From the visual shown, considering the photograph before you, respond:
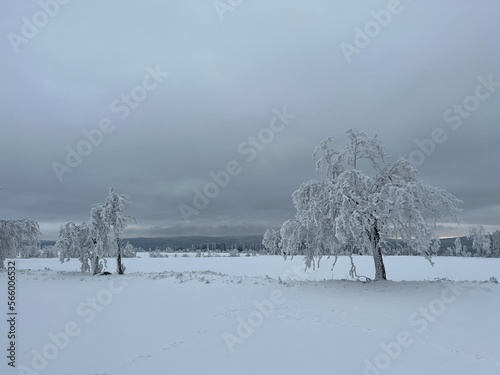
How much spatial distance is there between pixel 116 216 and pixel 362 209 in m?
20.1

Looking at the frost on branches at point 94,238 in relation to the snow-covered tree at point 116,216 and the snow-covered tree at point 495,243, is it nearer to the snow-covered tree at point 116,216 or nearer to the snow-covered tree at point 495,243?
the snow-covered tree at point 116,216

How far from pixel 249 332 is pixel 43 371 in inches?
231

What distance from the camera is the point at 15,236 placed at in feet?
91.9

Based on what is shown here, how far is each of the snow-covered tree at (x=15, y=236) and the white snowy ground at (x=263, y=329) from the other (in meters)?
14.5

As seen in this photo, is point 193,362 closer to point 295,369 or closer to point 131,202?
point 295,369

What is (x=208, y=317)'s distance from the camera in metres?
11.3

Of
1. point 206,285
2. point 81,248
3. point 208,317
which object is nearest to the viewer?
point 208,317

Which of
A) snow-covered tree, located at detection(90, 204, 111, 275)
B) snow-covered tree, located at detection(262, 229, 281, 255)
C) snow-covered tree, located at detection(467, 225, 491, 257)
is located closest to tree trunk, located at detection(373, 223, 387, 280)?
snow-covered tree, located at detection(262, 229, 281, 255)

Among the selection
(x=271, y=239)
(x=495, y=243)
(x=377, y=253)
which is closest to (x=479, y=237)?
(x=495, y=243)

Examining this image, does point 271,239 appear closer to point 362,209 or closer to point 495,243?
point 362,209

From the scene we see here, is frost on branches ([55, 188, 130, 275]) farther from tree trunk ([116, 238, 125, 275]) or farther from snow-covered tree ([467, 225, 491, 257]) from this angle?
snow-covered tree ([467, 225, 491, 257])

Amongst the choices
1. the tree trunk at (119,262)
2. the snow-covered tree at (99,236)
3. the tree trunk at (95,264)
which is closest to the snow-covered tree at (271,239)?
the tree trunk at (119,262)

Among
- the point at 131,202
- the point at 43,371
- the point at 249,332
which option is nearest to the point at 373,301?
the point at 249,332

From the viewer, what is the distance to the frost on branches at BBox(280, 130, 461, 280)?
551 inches
